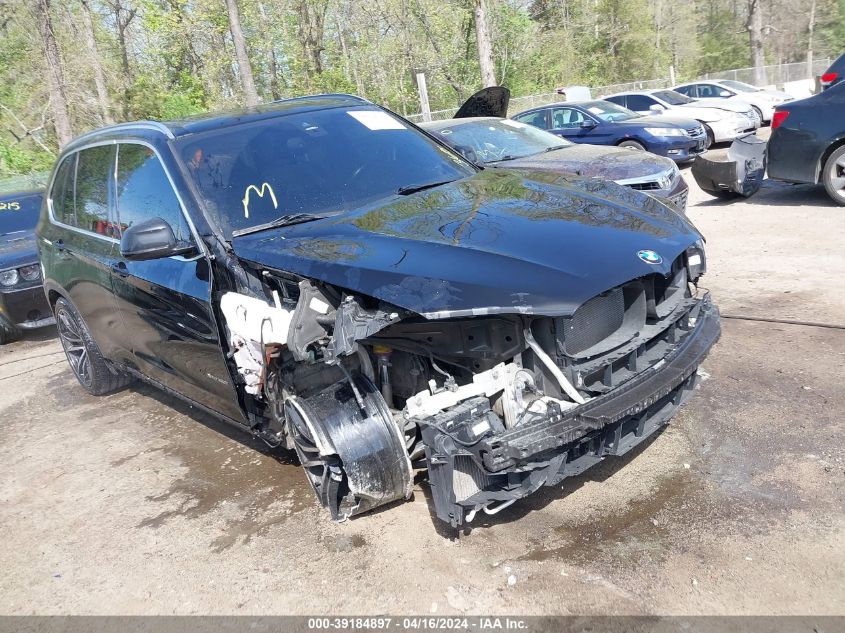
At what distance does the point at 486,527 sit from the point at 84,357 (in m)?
3.87

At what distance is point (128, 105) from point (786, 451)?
97.5ft

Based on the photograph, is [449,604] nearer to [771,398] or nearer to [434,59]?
[771,398]

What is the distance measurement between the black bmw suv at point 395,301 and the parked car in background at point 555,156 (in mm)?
3492

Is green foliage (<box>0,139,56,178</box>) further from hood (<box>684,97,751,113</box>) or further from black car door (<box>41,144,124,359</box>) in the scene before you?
hood (<box>684,97,751,113</box>)

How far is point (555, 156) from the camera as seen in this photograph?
830 centimetres

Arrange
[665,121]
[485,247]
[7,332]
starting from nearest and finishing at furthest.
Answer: [485,247]
[7,332]
[665,121]

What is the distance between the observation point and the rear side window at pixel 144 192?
374 cm

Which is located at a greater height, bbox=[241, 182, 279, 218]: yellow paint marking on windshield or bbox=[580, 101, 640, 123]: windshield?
bbox=[241, 182, 279, 218]: yellow paint marking on windshield

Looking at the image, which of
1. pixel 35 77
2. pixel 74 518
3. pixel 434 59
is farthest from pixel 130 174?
pixel 434 59

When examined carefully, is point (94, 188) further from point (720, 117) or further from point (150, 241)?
point (720, 117)

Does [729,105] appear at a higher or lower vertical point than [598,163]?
lower

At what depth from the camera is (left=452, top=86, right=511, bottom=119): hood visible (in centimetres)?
1017

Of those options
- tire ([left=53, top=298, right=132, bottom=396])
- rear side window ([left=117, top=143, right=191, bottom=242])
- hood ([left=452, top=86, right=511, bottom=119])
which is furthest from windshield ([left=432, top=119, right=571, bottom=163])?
rear side window ([left=117, top=143, right=191, bottom=242])

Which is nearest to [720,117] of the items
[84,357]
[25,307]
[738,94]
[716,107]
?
[716,107]
